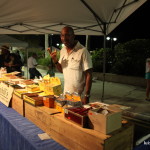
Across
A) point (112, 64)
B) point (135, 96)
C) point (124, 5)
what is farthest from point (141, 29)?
point (124, 5)

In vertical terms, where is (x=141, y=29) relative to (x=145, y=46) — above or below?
above

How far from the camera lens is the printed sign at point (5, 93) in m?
2.43

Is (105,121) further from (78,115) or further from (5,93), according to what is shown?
(5,93)

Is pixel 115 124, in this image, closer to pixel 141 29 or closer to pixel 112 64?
pixel 112 64

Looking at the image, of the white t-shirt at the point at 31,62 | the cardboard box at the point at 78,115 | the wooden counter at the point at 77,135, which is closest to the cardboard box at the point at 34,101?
the wooden counter at the point at 77,135

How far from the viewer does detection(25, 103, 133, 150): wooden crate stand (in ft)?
4.08

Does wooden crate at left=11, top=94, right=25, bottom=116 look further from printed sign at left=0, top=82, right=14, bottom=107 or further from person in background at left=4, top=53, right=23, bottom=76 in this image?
person in background at left=4, top=53, right=23, bottom=76

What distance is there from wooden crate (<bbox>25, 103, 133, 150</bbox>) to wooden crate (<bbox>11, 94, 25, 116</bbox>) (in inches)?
17.1

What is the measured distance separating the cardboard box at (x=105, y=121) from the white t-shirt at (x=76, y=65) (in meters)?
1.01

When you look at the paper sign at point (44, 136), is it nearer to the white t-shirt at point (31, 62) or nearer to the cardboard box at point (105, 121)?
the cardboard box at point (105, 121)

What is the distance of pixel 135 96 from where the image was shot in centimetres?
700

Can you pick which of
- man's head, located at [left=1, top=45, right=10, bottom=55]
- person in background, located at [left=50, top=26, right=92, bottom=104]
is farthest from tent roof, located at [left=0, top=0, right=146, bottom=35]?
person in background, located at [left=50, top=26, right=92, bottom=104]

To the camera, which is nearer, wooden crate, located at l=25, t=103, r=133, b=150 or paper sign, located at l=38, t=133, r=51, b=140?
wooden crate, located at l=25, t=103, r=133, b=150

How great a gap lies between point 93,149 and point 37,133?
68cm
